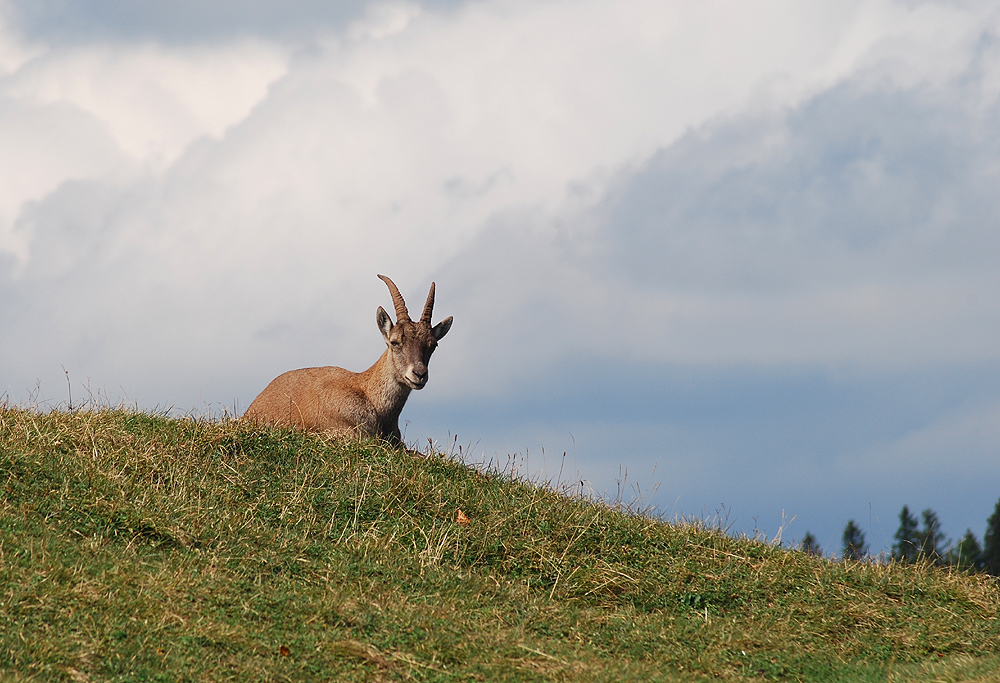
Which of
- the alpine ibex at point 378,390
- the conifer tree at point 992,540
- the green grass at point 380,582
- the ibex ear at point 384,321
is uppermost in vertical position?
the conifer tree at point 992,540

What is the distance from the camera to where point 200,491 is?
13.3 metres

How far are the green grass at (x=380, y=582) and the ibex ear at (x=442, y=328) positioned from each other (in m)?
2.02

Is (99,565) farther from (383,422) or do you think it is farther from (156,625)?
(383,422)

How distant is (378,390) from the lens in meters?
16.3

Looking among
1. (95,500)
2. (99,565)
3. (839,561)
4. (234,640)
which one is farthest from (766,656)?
(95,500)

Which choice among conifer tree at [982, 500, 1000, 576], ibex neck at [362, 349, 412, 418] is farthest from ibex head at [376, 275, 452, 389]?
conifer tree at [982, 500, 1000, 576]

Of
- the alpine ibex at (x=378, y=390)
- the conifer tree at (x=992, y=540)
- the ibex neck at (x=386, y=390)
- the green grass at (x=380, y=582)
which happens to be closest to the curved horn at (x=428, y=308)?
the alpine ibex at (x=378, y=390)

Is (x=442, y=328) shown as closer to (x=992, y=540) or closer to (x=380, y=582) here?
(x=380, y=582)

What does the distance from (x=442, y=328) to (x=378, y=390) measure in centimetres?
146

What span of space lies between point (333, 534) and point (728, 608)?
5.23 m

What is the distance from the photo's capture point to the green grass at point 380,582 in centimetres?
955

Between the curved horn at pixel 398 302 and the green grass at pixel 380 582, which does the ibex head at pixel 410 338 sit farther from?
the green grass at pixel 380 582

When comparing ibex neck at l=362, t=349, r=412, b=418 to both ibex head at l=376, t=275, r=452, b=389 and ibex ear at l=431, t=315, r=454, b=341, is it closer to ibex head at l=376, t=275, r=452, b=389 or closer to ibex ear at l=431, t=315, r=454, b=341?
ibex head at l=376, t=275, r=452, b=389

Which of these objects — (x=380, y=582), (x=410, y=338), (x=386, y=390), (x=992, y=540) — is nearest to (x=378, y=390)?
(x=386, y=390)
